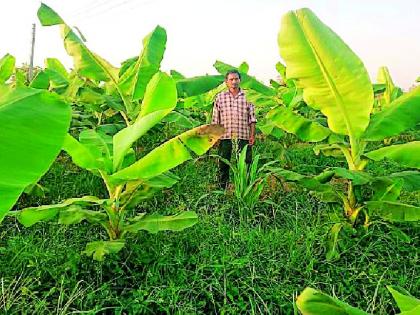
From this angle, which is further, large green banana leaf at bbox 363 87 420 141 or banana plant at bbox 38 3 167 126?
banana plant at bbox 38 3 167 126

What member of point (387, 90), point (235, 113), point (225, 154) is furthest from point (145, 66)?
point (387, 90)

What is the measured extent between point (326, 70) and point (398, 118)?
0.58 meters

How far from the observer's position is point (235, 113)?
17.4 ft

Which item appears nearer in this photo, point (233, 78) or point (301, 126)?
point (301, 126)

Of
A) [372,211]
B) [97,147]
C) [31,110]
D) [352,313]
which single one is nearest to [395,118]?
[372,211]

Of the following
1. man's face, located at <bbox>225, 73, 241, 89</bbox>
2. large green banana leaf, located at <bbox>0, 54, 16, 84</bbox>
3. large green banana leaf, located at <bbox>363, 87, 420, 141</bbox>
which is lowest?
large green banana leaf, located at <bbox>0, 54, 16, 84</bbox>

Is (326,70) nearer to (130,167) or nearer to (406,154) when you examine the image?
(406,154)

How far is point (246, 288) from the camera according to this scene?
113 inches

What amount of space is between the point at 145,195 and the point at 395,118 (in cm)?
160

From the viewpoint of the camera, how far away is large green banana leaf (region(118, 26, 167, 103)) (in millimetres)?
3992

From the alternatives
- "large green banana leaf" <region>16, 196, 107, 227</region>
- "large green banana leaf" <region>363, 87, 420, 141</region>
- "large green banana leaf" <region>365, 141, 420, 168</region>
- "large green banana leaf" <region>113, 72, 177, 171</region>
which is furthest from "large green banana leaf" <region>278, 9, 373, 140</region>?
"large green banana leaf" <region>16, 196, 107, 227</region>

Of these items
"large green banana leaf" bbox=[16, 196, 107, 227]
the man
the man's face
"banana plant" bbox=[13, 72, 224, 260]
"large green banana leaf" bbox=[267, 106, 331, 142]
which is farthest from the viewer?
the man

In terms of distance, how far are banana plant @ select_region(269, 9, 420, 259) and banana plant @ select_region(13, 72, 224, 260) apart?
807 mm

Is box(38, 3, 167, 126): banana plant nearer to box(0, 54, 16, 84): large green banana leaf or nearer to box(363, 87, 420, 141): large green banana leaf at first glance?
box(0, 54, 16, 84): large green banana leaf
